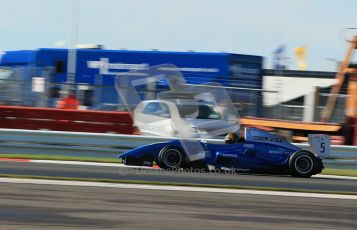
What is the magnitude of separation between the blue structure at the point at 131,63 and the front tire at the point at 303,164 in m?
11.1

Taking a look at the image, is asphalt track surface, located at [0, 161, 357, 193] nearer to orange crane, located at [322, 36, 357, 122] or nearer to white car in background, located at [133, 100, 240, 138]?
white car in background, located at [133, 100, 240, 138]

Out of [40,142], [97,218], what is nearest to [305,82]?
[40,142]

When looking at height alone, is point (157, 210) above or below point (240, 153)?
below

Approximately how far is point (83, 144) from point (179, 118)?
2.95 metres

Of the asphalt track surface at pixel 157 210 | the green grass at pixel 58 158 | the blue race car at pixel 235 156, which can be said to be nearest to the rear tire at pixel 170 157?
the blue race car at pixel 235 156

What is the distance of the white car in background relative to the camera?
639 inches

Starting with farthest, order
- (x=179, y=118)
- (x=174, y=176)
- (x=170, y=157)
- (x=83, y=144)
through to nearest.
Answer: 1. (x=179, y=118)
2. (x=83, y=144)
3. (x=170, y=157)
4. (x=174, y=176)

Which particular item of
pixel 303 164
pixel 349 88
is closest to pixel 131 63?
pixel 349 88

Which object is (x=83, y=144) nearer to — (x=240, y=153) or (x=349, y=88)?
(x=240, y=153)

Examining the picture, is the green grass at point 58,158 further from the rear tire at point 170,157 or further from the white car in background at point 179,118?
the rear tire at point 170,157

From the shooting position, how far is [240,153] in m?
11.6

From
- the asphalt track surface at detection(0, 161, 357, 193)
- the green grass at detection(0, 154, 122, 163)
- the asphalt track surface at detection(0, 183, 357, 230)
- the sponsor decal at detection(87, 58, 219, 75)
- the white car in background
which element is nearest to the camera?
the asphalt track surface at detection(0, 183, 357, 230)

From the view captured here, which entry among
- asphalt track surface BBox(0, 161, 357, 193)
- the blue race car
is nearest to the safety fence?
asphalt track surface BBox(0, 161, 357, 193)

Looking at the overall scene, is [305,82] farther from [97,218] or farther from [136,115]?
[97,218]
